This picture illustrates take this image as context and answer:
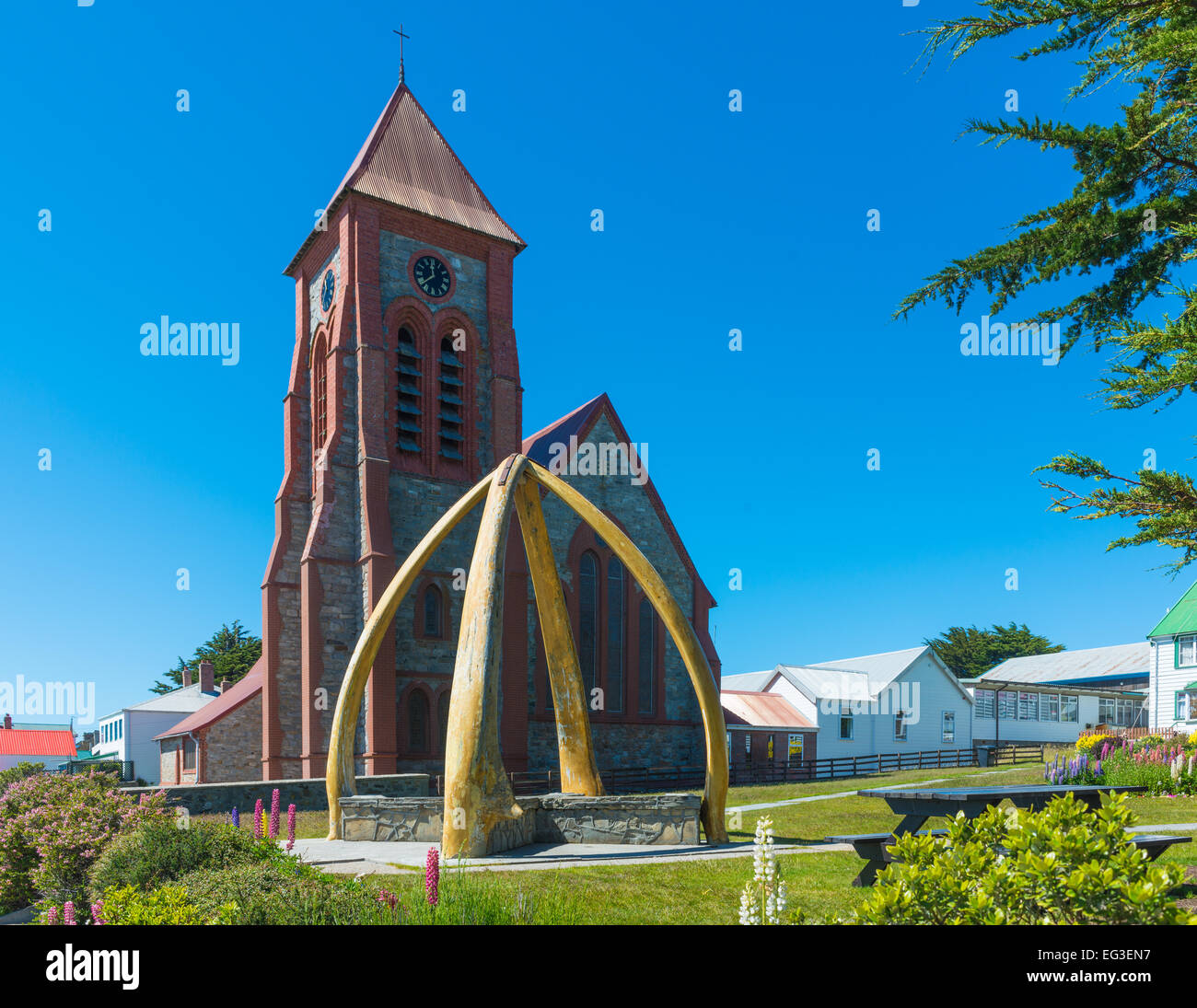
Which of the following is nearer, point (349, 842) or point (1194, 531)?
point (1194, 531)

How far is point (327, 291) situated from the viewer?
34.5m

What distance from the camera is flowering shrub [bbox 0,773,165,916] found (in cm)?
1048

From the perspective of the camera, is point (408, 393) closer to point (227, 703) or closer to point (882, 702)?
point (227, 703)

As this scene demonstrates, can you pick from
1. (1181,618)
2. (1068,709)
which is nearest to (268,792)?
(1181,618)

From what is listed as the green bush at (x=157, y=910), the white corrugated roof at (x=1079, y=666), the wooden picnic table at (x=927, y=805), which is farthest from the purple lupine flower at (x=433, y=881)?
the white corrugated roof at (x=1079, y=666)

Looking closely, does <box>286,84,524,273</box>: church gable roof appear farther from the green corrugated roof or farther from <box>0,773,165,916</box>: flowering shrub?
the green corrugated roof

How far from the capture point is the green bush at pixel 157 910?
19.4 ft

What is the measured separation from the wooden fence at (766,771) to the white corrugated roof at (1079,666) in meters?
16.0

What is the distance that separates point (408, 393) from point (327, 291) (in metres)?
5.76

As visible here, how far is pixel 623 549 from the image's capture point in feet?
53.8

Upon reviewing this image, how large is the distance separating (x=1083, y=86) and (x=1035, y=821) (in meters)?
10.5

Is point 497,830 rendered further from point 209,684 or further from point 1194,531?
point 209,684
